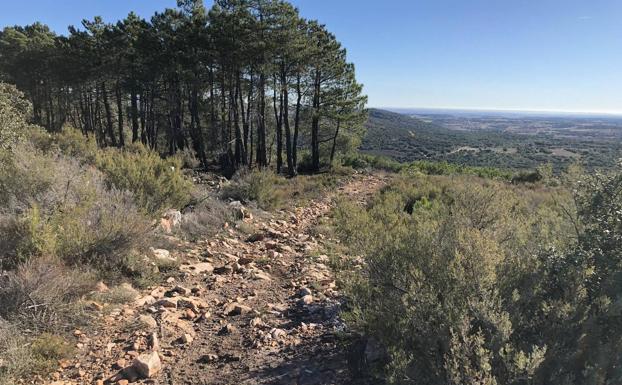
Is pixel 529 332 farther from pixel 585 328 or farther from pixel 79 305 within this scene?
pixel 79 305

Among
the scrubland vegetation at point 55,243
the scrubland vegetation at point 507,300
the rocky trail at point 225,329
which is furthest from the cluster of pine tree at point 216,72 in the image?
the scrubland vegetation at point 507,300

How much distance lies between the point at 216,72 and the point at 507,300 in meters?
21.0

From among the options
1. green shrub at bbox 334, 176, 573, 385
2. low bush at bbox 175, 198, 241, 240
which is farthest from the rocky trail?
green shrub at bbox 334, 176, 573, 385

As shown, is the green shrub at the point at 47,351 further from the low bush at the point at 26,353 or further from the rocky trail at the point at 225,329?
the rocky trail at the point at 225,329

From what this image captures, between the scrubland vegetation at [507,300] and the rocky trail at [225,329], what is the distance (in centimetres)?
81

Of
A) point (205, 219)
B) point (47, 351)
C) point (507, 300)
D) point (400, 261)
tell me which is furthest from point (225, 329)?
point (205, 219)

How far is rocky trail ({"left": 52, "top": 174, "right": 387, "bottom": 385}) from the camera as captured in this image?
352 cm

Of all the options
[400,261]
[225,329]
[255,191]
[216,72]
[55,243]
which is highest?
→ [216,72]

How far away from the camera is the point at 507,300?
2893 mm

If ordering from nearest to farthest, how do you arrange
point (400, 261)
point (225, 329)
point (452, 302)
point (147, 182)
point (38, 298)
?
1. point (452, 302)
2. point (400, 261)
3. point (38, 298)
4. point (225, 329)
5. point (147, 182)

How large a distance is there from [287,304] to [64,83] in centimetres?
2943

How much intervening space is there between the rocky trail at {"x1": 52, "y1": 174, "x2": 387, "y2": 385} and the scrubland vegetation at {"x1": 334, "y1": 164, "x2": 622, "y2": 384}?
31.9 inches

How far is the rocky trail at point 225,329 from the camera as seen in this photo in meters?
3.52

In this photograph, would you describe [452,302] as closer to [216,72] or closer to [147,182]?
[147,182]
